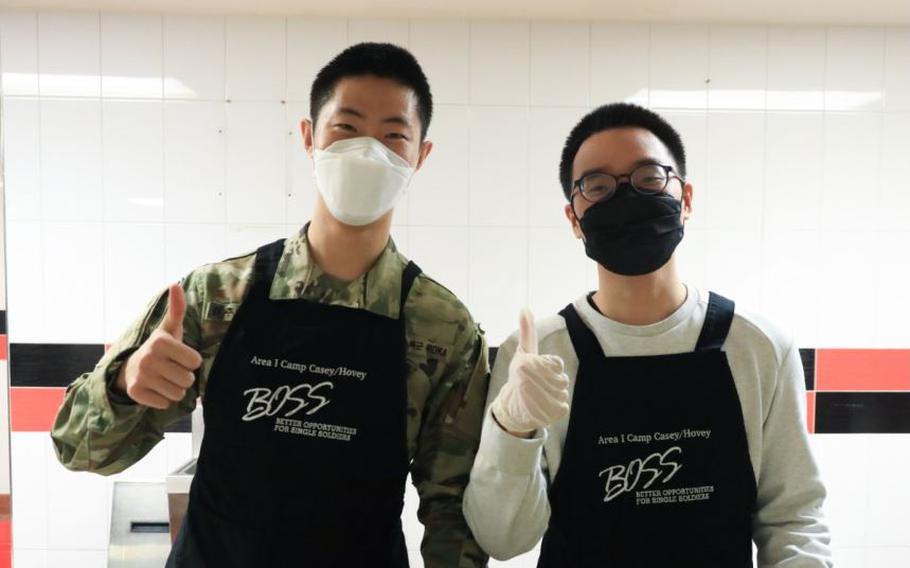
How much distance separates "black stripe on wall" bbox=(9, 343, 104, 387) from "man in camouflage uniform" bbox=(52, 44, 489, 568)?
64.4 inches

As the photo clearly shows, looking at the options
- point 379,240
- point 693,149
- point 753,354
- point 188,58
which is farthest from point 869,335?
point 188,58

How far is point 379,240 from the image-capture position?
133 cm

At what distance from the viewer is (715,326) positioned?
1286 mm

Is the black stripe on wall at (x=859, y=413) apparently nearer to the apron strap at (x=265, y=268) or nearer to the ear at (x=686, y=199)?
the ear at (x=686, y=199)

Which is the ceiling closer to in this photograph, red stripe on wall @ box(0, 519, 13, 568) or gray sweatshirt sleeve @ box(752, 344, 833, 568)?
gray sweatshirt sleeve @ box(752, 344, 833, 568)

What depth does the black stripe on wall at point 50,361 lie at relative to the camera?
8.80 ft

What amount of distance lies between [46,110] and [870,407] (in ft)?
11.9

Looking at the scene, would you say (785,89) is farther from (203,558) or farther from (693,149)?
(203,558)

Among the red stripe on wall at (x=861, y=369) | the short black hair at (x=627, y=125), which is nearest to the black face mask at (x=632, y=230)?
the short black hair at (x=627, y=125)

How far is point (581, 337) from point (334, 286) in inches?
19.3

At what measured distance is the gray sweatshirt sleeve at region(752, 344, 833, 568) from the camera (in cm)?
117

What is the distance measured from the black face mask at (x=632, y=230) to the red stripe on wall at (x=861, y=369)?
6.36 ft

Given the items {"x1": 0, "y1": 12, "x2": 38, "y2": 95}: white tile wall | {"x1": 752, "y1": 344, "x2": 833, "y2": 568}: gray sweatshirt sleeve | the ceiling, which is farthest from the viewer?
{"x1": 0, "y1": 12, "x2": 38, "y2": 95}: white tile wall

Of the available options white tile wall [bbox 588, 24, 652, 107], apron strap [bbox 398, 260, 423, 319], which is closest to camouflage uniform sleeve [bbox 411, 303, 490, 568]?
apron strap [bbox 398, 260, 423, 319]
